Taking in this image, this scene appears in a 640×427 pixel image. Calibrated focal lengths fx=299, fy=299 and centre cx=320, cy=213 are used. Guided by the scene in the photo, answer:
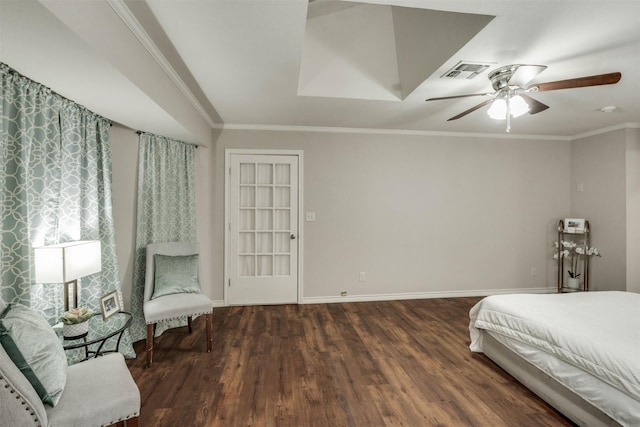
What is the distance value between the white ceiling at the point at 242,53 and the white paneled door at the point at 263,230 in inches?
33.4

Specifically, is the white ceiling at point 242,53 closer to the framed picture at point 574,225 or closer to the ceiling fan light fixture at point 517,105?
the ceiling fan light fixture at point 517,105

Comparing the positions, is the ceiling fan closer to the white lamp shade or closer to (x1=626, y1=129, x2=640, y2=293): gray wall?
(x1=626, y1=129, x2=640, y2=293): gray wall

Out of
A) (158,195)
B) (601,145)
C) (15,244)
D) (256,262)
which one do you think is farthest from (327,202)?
(601,145)

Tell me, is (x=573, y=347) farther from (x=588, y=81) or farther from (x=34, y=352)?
(x=34, y=352)

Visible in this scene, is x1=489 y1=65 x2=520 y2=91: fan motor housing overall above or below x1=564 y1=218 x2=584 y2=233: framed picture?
above

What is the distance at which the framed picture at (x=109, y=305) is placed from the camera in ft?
6.92

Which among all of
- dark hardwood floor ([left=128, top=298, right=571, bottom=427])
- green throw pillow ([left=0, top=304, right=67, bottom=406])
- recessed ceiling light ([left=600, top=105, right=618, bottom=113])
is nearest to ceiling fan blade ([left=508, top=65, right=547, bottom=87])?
recessed ceiling light ([left=600, top=105, right=618, bottom=113])

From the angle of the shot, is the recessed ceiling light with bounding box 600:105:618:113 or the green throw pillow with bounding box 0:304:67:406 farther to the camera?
the recessed ceiling light with bounding box 600:105:618:113

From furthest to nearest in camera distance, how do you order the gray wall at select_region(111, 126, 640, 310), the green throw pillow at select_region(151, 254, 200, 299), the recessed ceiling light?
1. the gray wall at select_region(111, 126, 640, 310)
2. the recessed ceiling light
3. the green throw pillow at select_region(151, 254, 200, 299)

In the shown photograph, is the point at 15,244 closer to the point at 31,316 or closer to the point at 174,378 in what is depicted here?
the point at 31,316

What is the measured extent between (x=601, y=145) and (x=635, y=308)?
2788 mm

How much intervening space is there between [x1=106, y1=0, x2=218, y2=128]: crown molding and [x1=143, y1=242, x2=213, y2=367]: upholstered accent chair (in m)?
1.49

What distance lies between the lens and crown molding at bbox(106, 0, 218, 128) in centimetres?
157

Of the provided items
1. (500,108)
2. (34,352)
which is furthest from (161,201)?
(500,108)
